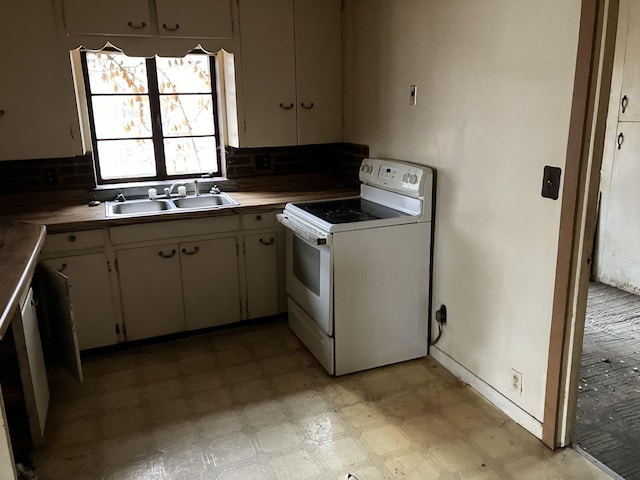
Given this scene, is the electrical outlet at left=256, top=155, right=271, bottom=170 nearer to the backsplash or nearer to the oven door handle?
the backsplash

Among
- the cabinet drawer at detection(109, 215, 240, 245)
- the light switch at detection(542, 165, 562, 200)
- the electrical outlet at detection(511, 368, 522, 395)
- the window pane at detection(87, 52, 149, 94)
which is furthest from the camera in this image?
the window pane at detection(87, 52, 149, 94)

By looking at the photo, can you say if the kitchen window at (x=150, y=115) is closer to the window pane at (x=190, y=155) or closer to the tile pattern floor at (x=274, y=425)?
the window pane at (x=190, y=155)

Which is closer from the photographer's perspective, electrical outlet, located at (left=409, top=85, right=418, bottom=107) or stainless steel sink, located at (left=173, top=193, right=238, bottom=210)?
electrical outlet, located at (left=409, top=85, right=418, bottom=107)

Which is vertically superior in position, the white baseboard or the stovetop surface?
the stovetop surface

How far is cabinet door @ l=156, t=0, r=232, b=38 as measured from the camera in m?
2.98

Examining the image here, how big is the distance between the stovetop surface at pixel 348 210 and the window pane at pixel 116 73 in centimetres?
134

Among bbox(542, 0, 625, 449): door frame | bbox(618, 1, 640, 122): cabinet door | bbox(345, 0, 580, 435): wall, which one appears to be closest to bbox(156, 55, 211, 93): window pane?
bbox(345, 0, 580, 435): wall

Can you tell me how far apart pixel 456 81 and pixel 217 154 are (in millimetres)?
1796

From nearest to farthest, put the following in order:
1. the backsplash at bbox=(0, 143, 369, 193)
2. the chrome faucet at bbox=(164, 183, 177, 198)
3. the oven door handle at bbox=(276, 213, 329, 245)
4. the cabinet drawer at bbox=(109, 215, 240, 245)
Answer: the oven door handle at bbox=(276, 213, 329, 245), the cabinet drawer at bbox=(109, 215, 240, 245), the backsplash at bbox=(0, 143, 369, 193), the chrome faucet at bbox=(164, 183, 177, 198)

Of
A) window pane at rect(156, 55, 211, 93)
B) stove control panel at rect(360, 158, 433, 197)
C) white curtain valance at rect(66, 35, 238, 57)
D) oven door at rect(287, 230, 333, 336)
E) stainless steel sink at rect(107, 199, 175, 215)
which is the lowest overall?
oven door at rect(287, 230, 333, 336)

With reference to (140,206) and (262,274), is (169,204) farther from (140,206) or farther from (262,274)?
(262,274)

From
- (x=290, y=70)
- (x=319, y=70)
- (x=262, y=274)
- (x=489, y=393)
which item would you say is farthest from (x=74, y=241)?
(x=489, y=393)

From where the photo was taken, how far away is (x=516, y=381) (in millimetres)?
2303

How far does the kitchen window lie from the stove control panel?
3.81 feet
